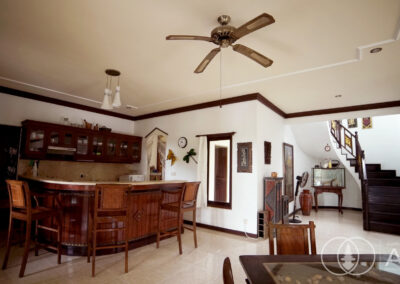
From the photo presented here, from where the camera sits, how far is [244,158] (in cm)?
465

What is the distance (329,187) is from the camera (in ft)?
23.7

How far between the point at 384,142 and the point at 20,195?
946cm

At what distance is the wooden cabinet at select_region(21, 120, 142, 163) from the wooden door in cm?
274

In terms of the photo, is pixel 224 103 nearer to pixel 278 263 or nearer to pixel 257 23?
pixel 257 23

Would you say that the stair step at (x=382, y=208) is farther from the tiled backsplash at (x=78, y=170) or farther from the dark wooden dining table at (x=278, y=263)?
the tiled backsplash at (x=78, y=170)

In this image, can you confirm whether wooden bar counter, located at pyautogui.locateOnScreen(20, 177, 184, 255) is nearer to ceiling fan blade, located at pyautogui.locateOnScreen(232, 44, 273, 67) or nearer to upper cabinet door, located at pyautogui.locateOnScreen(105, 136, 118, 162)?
upper cabinet door, located at pyautogui.locateOnScreen(105, 136, 118, 162)

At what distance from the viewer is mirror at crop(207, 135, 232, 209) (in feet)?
16.4

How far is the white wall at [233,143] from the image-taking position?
4535 mm

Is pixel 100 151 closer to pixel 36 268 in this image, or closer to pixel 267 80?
pixel 36 268

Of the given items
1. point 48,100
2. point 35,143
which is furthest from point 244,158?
point 48,100

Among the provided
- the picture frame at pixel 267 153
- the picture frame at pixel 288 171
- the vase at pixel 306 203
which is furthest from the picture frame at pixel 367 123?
the picture frame at pixel 267 153

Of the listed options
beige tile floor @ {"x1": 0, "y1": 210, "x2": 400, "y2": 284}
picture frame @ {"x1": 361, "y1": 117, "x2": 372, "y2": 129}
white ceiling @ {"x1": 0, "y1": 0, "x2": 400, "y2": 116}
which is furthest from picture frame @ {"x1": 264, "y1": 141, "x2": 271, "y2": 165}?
picture frame @ {"x1": 361, "y1": 117, "x2": 372, "y2": 129}

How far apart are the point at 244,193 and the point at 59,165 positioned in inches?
179

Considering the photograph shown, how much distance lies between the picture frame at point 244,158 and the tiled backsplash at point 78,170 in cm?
372
